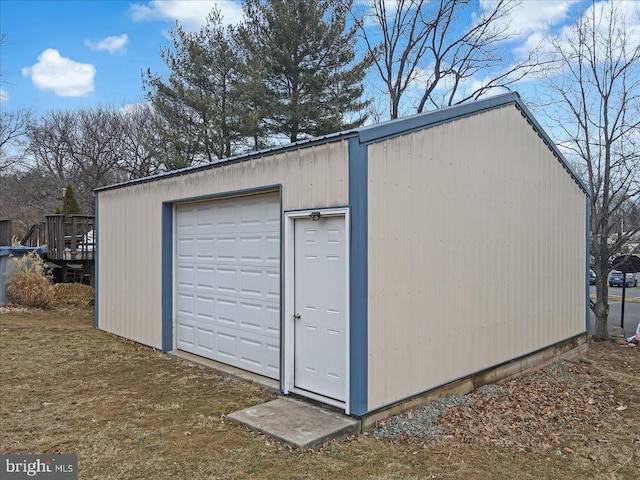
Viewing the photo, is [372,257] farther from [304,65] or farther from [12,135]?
[12,135]

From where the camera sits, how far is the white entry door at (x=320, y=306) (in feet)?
15.7

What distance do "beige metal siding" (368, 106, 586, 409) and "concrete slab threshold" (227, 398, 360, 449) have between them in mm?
450

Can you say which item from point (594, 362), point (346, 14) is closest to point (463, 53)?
point (346, 14)

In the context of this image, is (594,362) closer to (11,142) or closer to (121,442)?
(121,442)

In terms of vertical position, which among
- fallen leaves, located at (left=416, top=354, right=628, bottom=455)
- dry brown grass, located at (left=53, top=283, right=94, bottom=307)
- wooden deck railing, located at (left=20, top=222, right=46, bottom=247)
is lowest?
fallen leaves, located at (left=416, top=354, right=628, bottom=455)

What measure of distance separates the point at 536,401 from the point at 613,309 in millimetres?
14854

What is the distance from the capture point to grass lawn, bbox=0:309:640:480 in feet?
12.5

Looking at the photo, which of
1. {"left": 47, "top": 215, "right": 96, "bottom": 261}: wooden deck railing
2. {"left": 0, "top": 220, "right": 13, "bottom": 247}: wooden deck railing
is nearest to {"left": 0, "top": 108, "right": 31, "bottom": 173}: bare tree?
{"left": 0, "top": 220, "right": 13, "bottom": 247}: wooden deck railing

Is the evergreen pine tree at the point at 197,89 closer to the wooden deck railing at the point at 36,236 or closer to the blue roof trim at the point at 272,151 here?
the wooden deck railing at the point at 36,236

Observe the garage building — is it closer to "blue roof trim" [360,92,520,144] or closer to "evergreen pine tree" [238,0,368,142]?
"blue roof trim" [360,92,520,144]

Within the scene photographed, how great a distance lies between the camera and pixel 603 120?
11.3 meters

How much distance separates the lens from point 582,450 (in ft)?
14.6

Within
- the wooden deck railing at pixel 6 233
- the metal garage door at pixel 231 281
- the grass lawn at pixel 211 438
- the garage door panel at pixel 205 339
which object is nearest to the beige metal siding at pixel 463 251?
the grass lawn at pixel 211 438

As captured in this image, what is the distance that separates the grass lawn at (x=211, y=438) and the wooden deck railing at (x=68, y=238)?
7.04m
